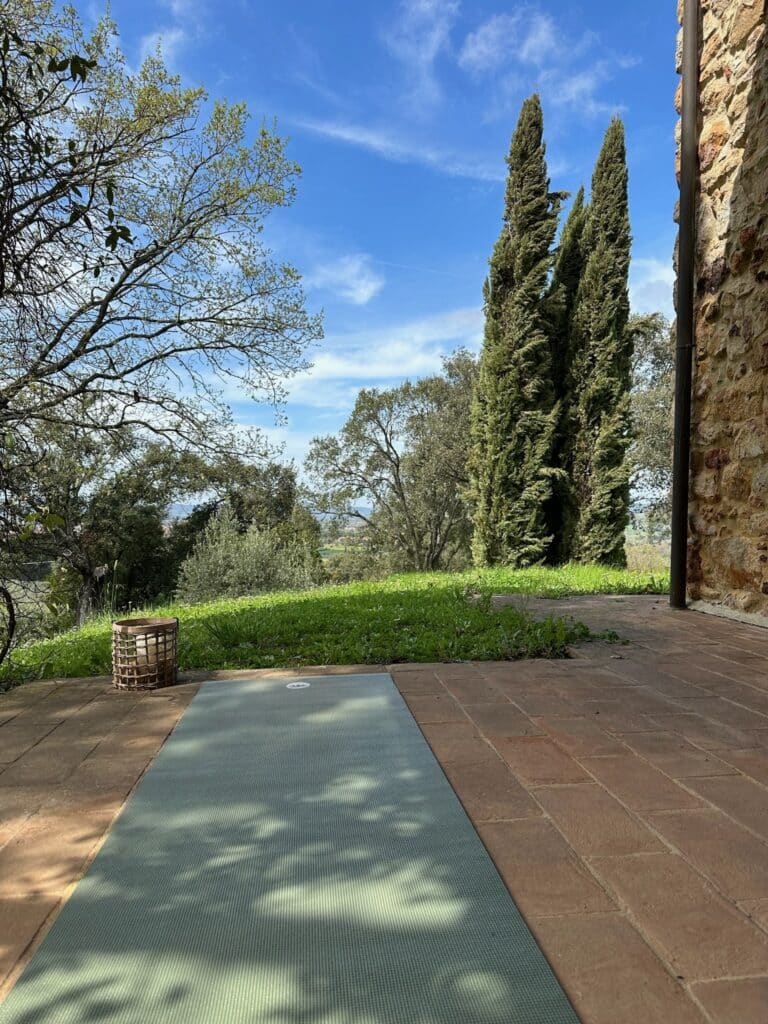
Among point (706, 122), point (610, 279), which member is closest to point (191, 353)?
point (706, 122)

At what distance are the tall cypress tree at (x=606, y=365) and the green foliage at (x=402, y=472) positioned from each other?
19.6 feet

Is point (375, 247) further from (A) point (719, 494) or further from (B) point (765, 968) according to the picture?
(B) point (765, 968)

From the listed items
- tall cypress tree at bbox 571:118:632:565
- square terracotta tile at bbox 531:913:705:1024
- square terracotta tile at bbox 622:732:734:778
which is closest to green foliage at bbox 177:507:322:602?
tall cypress tree at bbox 571:118:632:565

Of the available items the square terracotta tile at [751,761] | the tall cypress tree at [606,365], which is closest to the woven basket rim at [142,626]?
the square terracotta tile at [751,761]

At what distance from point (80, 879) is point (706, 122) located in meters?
5.80

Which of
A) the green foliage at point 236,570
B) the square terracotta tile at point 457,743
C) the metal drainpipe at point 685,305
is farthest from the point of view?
the green foliage at point 236,570

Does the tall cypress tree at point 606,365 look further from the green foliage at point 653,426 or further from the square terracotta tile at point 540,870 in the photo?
the square terracotta tile at point 540,870

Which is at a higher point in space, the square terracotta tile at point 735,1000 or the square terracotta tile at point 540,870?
the square terracotta tile at point 735,1000

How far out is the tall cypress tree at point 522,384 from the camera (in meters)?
10.8

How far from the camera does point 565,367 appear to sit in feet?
37.1

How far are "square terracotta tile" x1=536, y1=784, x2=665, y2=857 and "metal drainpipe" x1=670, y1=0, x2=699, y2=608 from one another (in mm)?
3502

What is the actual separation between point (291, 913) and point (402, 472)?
16803 mm

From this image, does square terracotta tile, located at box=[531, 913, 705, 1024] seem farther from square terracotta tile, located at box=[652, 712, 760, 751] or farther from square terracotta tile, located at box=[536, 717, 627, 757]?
square terracotta tile, located at box=[652, 712, 760, 751]

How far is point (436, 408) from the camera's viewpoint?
56.9 ft
